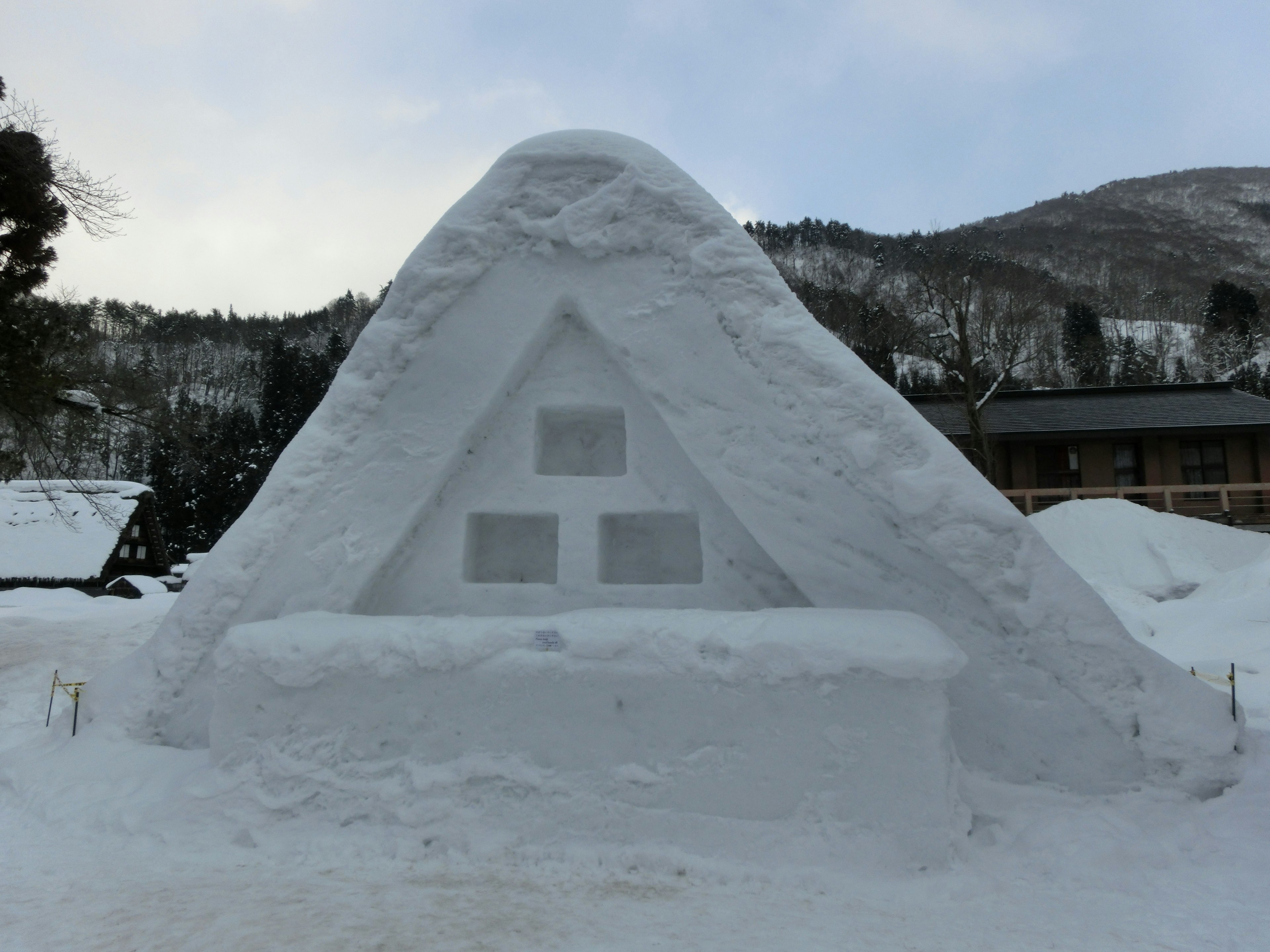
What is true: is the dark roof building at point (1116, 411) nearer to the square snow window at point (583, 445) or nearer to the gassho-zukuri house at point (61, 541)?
the square snow window at point (583, 445)

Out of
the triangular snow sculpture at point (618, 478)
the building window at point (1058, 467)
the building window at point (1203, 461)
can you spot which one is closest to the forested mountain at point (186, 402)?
the triangular snow sculpture at point (618, 478)

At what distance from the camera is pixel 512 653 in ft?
11.6

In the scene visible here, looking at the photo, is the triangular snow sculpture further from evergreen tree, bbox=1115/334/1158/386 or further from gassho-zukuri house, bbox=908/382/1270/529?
evergreen tree, bbox=1115/334/1158/386

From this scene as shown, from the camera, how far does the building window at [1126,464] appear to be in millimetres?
20828

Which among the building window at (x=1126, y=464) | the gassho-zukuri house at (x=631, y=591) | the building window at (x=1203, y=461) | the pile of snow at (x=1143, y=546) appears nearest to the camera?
the gassho-zukuri house at (x=631, y=591)

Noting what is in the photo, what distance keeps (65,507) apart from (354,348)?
18795mm

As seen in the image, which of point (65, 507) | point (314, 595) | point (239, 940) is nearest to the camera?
point (239, 940)

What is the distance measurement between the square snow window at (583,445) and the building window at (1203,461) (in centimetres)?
2193

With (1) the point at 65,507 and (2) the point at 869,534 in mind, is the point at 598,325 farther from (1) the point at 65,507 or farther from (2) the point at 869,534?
(1) the point at 65,507

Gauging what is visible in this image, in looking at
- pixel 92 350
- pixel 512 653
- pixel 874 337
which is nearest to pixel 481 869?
pixel 512 653

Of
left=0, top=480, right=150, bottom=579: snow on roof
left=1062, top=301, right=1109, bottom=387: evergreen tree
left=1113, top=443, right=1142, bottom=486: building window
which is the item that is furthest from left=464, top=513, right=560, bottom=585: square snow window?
left=1062, top=301, right=1109, bottom=387: evergreen tree

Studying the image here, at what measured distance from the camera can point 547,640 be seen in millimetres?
3535

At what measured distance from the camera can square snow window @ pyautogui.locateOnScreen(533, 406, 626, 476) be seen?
4.80 meters

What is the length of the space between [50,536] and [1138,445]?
29.0 m
